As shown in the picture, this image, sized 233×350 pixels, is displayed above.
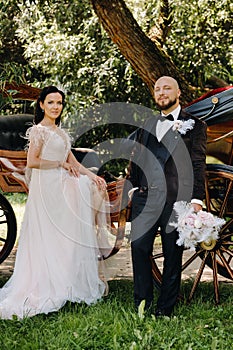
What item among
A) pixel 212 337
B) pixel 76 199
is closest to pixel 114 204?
pixel 76 199

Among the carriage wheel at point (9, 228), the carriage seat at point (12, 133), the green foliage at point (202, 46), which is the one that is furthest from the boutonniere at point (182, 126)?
the green foliage at point (202, 46)

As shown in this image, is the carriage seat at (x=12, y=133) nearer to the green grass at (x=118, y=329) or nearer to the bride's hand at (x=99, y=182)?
the bride's hand at (x=99, y=182)

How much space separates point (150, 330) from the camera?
4.02 m

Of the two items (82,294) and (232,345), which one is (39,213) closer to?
(82,294)

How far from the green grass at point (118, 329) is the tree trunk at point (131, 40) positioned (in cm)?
335

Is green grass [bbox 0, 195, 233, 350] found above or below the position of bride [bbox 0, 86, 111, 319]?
below

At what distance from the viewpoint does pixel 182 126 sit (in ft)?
14.7

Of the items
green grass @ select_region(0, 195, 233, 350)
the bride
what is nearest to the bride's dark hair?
the bride

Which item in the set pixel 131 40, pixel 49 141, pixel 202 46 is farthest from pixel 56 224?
pixel 202 46

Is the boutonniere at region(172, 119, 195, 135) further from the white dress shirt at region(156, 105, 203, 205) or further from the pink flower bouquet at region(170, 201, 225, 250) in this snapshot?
the pink flower bouquet at region(170, 201, 225, 250)

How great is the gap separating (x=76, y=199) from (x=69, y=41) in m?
6.78

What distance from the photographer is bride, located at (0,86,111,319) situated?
4.84m

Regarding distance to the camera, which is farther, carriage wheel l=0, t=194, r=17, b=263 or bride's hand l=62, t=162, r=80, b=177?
carriage wheel l=0, t=194, r=17, b=263

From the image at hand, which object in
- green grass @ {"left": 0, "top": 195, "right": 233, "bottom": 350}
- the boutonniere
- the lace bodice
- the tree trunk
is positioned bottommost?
green grass @ {"left": 0, "top": 195, "right": 233, "bottom": 350}
